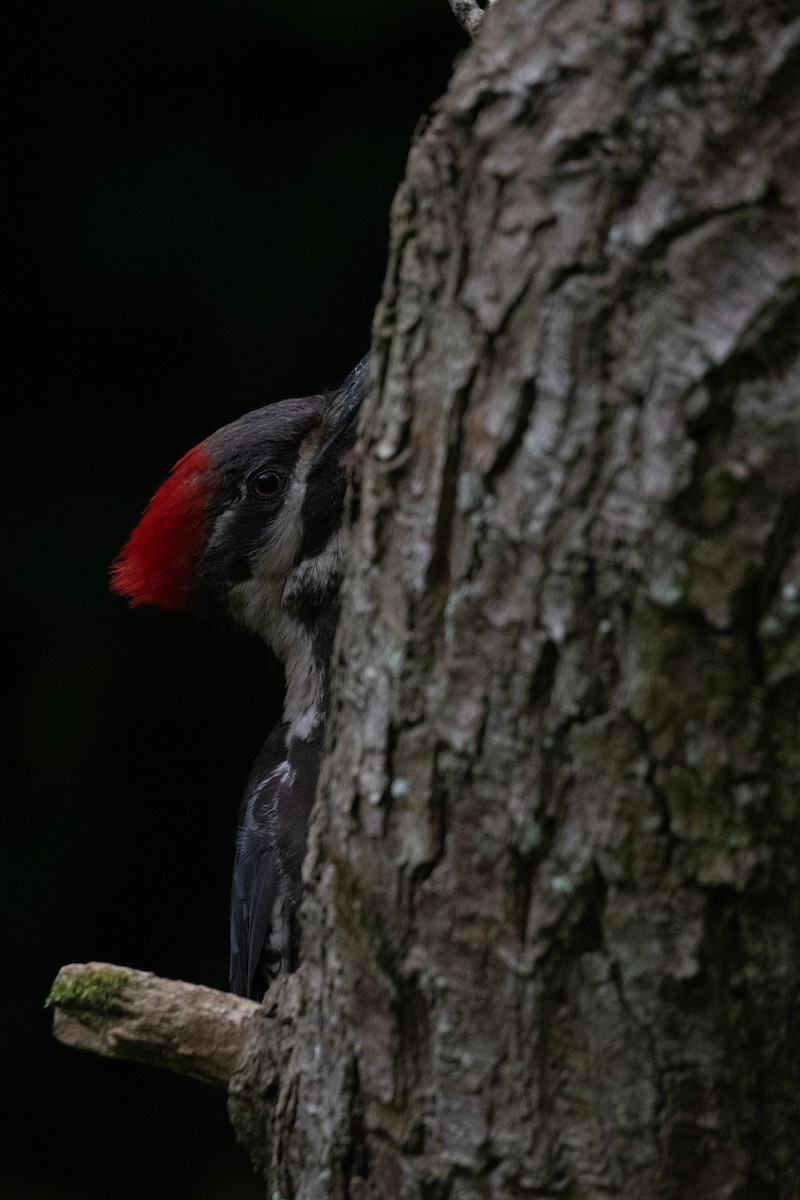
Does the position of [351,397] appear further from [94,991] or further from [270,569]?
[94,991]

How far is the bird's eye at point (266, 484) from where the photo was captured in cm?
236

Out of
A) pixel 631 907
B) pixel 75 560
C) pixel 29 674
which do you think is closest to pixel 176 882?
pixel 29 674

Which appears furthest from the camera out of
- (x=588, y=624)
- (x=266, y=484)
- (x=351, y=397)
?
(x=266, y=484)

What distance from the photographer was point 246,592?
8.14 feet

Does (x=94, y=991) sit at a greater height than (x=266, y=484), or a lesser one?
lesser

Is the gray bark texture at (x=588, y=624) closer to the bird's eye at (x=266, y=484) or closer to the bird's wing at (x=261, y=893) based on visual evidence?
the bird's wing at (x=261, y=893)

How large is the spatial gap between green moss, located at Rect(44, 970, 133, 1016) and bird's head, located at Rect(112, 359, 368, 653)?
1200mm

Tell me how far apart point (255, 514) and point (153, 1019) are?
1299 millimetres

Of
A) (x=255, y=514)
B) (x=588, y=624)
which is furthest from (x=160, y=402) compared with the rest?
(x=588, y=624)

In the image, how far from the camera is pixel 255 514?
238 centimetres

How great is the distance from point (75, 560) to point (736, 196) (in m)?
2.23

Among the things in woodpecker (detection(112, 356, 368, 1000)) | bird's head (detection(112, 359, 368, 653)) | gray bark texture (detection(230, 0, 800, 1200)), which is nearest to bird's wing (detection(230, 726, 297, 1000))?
woodpecker (detection(112, 356, 368, 1000))

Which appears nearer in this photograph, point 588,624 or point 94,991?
point 588,624

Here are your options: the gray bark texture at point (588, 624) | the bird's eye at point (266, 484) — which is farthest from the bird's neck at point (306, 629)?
the gray bark texture at point (588, 624)
